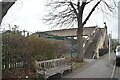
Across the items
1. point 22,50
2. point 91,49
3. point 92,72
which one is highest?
point 22,50

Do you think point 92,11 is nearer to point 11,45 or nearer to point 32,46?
point 32,46

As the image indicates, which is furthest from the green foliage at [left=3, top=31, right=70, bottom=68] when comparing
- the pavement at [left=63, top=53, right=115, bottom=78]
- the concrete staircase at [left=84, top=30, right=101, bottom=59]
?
the concrete staircase at [left=84, top=30, right=101, bottom=59]

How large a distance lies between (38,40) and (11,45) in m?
2.69

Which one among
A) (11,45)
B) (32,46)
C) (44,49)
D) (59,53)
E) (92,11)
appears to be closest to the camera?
(11,45)

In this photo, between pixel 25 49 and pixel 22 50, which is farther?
pixel 25 49

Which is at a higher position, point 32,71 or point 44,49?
point 44,49

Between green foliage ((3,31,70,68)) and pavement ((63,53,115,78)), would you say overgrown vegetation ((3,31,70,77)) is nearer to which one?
green foliage ((3,31,70,68))

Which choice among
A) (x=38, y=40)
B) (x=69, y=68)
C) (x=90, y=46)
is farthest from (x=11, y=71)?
(x=90, y=46)

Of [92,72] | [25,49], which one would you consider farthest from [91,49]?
[25,49]

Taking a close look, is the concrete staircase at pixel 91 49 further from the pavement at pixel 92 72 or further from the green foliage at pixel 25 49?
the green foliage at pixel 25 49

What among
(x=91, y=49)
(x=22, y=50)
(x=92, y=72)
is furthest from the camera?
→ (x=91, y=49)

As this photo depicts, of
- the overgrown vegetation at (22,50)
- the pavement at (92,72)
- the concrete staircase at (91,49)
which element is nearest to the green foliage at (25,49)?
the overgrown vegetation at (22,50)

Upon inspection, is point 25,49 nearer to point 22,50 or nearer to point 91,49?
point 22,50

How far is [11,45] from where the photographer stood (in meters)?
9.56
